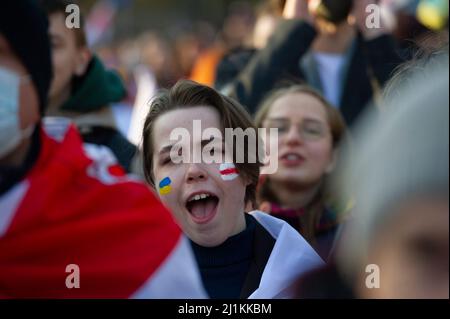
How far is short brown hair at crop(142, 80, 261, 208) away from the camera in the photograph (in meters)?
1.99

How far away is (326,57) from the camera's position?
11.0ft

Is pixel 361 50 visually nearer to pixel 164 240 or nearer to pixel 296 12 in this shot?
pixel 296 12

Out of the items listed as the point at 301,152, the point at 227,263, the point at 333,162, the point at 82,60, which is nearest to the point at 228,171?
the point at 227,263

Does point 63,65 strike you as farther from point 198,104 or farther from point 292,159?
point 198,104

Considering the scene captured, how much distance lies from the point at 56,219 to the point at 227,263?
0.40 m

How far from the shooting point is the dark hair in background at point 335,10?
10.3ft

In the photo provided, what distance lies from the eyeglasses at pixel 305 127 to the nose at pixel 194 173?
0.70 metres

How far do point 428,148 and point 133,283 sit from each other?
97cm

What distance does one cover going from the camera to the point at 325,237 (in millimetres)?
2252

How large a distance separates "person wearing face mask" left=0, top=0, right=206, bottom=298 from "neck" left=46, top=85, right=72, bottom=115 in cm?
125

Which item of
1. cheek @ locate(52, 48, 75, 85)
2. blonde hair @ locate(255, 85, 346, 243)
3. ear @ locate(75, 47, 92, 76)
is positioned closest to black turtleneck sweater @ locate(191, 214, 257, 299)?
blonde hair @ locate(255, 85, 346, 243)
